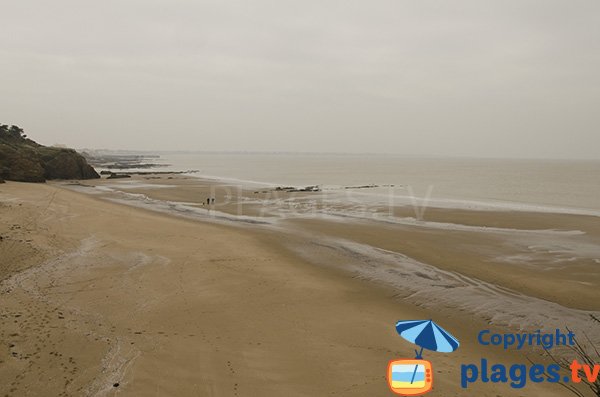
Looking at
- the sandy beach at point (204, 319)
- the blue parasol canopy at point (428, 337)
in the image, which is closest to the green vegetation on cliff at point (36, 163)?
the sandy beach at point (204, 319)

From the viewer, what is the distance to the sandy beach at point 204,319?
22.6 ft

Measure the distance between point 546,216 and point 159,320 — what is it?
96.7 feet

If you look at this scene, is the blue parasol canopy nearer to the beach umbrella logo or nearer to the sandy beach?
the beach umbrella logo

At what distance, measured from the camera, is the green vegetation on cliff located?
4003 cm

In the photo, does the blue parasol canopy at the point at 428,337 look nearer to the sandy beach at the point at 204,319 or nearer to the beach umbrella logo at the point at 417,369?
the beach umbrella logo at the point at 417,369

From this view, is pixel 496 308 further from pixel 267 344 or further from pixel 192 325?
pixel 192 325

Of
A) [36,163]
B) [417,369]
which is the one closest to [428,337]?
[417,369]

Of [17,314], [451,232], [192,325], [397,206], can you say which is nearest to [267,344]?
[192,325]

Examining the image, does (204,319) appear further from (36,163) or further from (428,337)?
(36,163)

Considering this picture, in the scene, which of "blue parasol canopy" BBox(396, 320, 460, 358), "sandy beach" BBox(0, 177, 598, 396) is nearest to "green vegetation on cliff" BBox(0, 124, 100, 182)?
"sandy beach" BBox(0, 177, 598, 396)

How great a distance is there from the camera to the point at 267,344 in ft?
Answer: 27.6

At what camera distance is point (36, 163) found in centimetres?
4262

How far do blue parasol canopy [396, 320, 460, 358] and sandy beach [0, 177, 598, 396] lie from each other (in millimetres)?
1664

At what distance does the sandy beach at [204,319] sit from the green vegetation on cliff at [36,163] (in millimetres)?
27897
